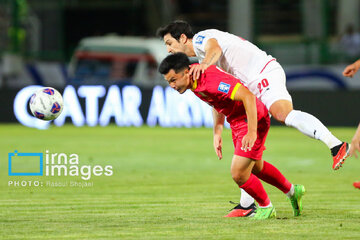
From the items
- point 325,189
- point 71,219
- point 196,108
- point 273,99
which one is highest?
point 273,99

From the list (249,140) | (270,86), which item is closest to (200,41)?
(270,86)

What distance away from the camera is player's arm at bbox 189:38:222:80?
6500 mm

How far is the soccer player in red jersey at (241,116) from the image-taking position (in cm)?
639

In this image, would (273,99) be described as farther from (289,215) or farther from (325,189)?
(325,189)

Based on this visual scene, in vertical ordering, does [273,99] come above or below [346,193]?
above

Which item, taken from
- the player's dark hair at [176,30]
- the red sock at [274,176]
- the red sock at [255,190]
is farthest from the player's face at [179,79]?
the red sock at [274,176]

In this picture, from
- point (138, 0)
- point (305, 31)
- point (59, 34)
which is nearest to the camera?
point (305, 31)

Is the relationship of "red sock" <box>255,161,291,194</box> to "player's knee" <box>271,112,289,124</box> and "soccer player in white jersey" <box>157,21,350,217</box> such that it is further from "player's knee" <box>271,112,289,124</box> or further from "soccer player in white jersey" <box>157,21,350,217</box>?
"player's knee" <box>271,112,289,124</box>

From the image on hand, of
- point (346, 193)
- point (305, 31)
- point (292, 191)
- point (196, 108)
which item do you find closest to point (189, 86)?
point (292, 191)

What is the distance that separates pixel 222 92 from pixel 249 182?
857mm

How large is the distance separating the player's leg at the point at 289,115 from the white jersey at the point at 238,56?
4.2 inches

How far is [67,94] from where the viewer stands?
20312 mm

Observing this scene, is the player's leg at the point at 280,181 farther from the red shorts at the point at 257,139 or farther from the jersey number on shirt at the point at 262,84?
the jersey number on shirt at the point at 262,84

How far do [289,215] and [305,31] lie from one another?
17.2 meters
